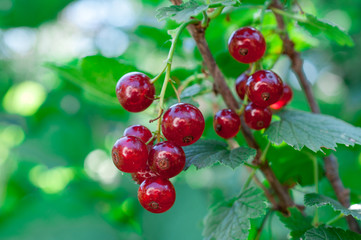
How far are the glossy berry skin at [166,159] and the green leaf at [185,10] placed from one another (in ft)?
0.66

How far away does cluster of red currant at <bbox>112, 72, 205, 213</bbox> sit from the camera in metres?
0.55

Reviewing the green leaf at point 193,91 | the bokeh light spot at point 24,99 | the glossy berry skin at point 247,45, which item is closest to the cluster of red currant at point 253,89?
the glossy berry skin at point 247,45

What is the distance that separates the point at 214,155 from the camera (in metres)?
0.67

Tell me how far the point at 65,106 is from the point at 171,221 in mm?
867

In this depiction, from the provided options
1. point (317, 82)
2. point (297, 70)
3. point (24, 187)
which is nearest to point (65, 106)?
point (24, 187)

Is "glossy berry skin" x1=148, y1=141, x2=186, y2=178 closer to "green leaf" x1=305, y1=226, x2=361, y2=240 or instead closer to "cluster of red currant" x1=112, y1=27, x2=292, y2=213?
"cluster of red currant" x1=112, y1=27, x2=292, y2=213

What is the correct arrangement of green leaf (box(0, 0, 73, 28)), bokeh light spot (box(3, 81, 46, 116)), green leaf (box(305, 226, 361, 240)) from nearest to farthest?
1. green leaf (box(305, 226, 361, 240))
2. bokeh light spot (box(3, 81, 46, 116))
3. green leaf (box(0, 0, 73, 28))

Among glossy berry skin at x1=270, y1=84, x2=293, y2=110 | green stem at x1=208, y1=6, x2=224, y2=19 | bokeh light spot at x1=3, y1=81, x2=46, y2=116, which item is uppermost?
green stem at x1=208, y1=6, x2=224, y2=19

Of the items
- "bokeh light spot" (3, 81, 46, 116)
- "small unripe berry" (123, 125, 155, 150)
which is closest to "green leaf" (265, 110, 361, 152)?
"small unripe berry" (123, 125, 155, 150)

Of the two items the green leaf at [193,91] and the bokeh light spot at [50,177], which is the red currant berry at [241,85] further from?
the bokeh light spot at [50,177]

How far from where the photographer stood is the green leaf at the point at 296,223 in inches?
27.1

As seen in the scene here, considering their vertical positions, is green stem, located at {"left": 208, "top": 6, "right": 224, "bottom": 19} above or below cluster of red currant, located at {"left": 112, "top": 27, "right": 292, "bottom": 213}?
above

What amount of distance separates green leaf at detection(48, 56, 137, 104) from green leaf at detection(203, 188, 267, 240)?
1.23 feet

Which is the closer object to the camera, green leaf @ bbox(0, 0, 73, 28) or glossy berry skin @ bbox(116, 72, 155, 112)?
glossy berry skin @ bbox(116, 72, 155, 112)
